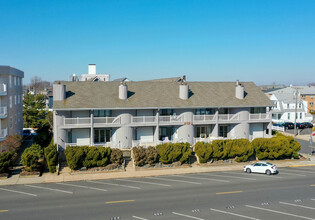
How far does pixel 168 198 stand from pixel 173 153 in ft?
34.9

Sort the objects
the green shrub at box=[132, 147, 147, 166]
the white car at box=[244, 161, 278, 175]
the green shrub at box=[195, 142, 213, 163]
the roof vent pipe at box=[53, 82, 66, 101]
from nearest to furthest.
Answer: the white car at box=[244, 161, 278, 175] < the green shrub at box=[132, 147, 147, 166] < the green shrub at box=[195, 142, 213, 163] < the roof vent pipe at box=[53, 82, 66, 101]

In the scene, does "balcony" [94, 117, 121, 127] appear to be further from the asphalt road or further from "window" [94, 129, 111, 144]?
the asphalt road

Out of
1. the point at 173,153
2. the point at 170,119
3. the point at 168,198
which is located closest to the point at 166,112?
the point at 170,119

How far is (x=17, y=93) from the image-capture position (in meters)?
46.3

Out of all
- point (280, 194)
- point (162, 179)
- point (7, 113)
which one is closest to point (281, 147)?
point (280, 194)

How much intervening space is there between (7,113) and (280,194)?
34.2 metres

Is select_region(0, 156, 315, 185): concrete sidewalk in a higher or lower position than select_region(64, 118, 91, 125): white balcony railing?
lower

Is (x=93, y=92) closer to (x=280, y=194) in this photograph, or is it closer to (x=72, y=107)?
(x=72, y=107)

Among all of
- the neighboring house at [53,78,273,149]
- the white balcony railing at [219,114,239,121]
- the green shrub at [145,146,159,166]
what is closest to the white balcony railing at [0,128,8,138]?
the neighboring house at [53,78,273,149]

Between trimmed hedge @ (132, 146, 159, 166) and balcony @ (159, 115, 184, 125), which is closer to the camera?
trimmed hedge @ (132, 146, 159, 166)

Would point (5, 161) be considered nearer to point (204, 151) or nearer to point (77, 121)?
point (77, 121)

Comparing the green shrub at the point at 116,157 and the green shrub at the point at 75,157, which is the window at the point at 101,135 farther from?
the green shrub at the point at 75,157

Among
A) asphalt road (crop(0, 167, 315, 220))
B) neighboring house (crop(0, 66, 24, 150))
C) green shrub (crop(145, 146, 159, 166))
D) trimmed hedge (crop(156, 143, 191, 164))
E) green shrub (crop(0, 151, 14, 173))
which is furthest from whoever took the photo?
neighboring house (crop(0, 66, 24, 150))

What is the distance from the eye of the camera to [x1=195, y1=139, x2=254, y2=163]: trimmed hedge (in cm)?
3497
